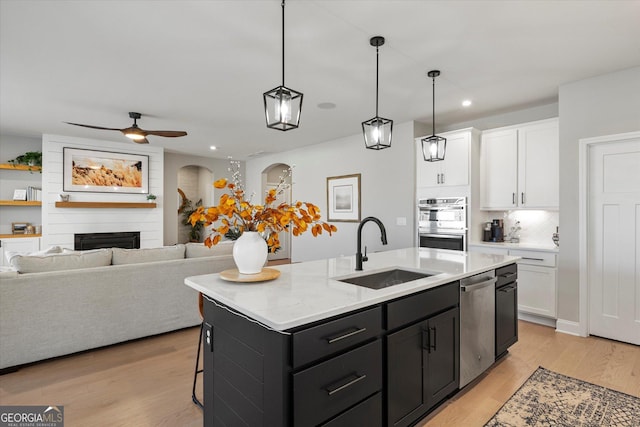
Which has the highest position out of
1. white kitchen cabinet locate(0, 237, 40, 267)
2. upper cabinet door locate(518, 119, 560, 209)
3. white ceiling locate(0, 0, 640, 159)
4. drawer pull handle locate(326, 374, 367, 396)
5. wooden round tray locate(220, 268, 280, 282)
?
white ceiling locate(0, 0, 640, 159)

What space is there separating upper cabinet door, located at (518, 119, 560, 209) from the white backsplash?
39 centimetres

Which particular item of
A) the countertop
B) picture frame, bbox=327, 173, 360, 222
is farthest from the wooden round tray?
picture frame, bbox=327, 173, 360, 222

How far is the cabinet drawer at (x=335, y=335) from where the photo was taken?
131 centimetres

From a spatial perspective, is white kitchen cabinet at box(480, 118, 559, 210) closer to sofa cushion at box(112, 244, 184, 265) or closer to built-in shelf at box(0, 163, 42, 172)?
sofa cushion at box(112, 244, 184, 265)

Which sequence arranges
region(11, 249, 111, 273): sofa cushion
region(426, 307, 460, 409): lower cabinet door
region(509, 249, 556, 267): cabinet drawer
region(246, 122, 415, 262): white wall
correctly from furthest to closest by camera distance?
region(246, 122, 415, 262): white wall → region(509, 249, 556, 267): cabinet drawer → region(11, 249, 111, 273): sofa cushion → region(426, 307, 460, 409): lower cabinet door

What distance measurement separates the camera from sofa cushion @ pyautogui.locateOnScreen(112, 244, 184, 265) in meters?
3.31

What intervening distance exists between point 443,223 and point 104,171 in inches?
250

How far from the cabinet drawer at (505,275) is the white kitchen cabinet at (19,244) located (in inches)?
284

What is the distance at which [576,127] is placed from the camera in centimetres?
352

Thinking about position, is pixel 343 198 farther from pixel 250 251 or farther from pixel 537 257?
pixel 250 251

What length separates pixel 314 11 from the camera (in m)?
2.30

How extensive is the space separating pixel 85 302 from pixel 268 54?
2788 mm

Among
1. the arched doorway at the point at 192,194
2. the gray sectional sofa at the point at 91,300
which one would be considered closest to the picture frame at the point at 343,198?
the gray sectional sofa at the point at 91,300

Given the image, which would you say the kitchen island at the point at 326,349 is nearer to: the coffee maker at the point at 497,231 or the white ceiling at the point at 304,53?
the white ceiling at the point at 304,53
